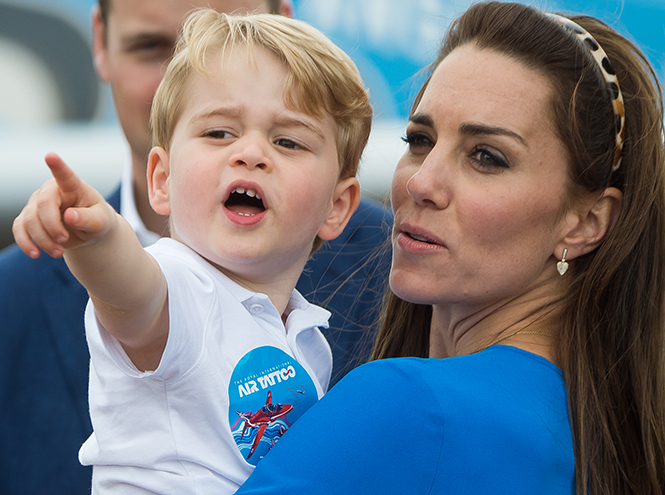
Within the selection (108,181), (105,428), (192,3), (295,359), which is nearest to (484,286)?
(295,359)

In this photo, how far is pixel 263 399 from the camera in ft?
4.57

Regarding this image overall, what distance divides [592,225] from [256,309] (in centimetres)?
76

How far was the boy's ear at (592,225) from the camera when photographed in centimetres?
158

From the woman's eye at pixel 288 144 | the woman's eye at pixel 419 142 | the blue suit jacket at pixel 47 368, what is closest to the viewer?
the woman's eye at pixel 288 144

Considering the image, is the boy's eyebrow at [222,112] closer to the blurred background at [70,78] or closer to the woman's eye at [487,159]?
the woman's eye at [487,159]

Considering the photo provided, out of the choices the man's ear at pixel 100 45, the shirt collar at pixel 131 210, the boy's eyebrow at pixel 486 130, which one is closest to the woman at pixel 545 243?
the boy's eyebrow at pixel 486 130

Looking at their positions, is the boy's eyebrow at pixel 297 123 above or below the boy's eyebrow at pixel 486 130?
below

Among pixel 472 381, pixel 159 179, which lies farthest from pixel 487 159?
pixel 159 179

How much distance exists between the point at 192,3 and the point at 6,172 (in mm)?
3048

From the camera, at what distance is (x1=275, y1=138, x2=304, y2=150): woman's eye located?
1.55 meters

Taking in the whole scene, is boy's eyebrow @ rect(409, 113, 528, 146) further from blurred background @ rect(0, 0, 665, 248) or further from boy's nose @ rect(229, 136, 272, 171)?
blurred background @ rect(0, 0, 665, 248)

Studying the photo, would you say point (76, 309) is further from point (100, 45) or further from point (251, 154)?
point (251, 154)

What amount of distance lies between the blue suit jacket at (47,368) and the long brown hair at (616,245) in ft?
2.71

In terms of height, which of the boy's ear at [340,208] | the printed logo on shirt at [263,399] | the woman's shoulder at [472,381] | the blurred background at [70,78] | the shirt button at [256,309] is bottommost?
the blurred background at [70,78]
